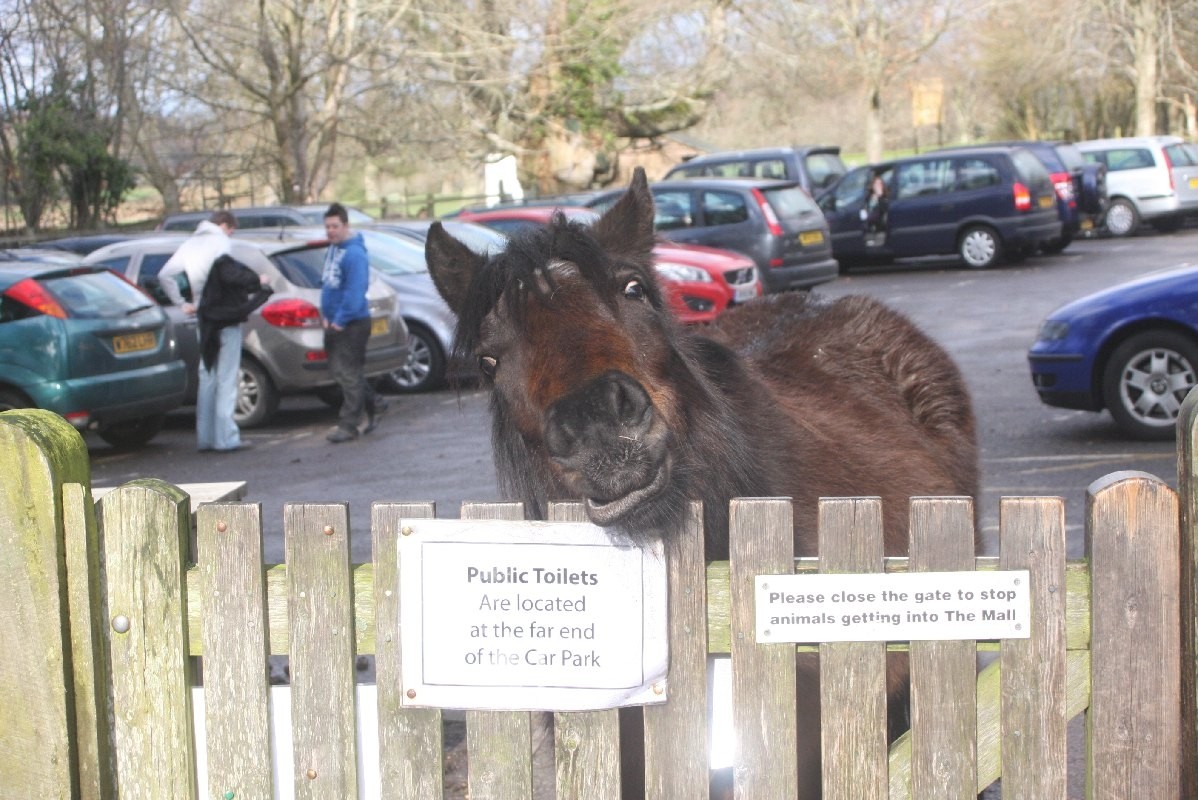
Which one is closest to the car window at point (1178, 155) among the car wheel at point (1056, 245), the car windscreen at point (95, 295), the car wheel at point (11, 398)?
the car wheel at point (1056, 245)

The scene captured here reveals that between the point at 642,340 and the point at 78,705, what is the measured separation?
1.45 metres

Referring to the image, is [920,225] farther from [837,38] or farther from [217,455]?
[837,38]

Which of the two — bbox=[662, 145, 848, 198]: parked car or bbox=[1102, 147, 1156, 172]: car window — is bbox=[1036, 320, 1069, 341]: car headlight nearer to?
bbox=[662, 145, 848, 198]: parked car

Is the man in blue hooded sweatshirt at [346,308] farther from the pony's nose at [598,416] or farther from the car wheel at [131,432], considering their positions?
the pony's nose at [598,416]

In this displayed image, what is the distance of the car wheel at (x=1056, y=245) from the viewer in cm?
2561

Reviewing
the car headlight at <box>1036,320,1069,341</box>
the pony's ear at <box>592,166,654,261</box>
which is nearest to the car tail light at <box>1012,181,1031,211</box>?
the car headlight at <box>1036,320,1069,341</box>

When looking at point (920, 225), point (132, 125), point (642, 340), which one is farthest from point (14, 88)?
point (642, 340)

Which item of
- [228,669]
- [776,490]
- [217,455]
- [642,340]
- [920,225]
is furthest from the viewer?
[920,225]

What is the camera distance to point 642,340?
10.5ft

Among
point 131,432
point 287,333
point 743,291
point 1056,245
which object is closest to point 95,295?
point 131,432

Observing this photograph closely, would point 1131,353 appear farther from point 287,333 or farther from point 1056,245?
point 1056,245

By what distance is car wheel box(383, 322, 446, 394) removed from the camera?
49.9 feet

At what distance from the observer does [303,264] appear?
13.9 metres

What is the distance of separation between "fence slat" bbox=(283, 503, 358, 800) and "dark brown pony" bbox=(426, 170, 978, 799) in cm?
48
